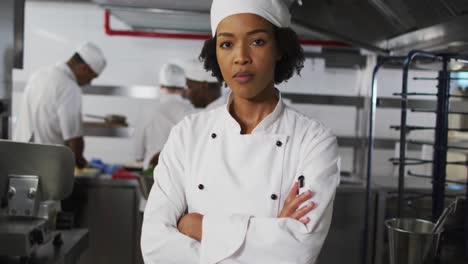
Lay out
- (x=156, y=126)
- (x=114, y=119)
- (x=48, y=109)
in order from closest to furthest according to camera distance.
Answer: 1. (x=48, y=109)
2. (x=156, y=126)
3. (x=114, y=119)

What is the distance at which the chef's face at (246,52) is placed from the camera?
1.22 meters

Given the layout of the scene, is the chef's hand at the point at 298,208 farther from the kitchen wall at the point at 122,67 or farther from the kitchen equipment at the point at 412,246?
the kitchen wall at the point at 122,67

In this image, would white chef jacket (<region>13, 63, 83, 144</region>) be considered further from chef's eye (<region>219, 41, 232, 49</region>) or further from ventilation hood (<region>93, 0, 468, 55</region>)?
chef's eye (<region>219, 41, 232, 49</region>)

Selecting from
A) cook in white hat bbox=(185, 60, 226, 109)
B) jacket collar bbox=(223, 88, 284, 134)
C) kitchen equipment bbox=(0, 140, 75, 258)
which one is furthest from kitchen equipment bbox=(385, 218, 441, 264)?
cook in white hat bbox=(185, 60, 226, 109)

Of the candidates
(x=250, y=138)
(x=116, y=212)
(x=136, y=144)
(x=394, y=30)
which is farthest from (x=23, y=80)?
(x=250, y=138)

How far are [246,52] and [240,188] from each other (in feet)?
1.20

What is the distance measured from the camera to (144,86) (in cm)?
418

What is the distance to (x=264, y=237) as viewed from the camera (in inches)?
45.8

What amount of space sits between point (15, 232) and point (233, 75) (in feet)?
2.77

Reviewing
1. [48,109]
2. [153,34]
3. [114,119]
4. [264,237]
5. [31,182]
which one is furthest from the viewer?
[153,34]

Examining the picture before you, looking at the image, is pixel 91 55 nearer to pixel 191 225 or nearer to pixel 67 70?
pixel 67 70

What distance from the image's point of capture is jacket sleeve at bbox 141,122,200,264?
1.22 m

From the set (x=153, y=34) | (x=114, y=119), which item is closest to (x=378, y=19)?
(x=153, y=34)

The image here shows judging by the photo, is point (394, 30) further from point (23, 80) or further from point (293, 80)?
point (23, 80)
